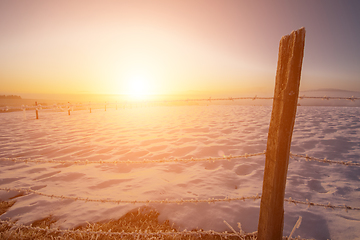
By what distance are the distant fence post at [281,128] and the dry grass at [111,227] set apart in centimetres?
90

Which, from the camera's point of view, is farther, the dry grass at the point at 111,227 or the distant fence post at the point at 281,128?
the dry grass at the point at 111,227

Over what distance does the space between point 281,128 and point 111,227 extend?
7.59 ft

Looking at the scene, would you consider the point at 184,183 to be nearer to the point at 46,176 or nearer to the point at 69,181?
the point at 69,181

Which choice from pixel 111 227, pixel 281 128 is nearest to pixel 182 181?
pixel 111 227

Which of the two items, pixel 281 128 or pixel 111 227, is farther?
pixel 111 227

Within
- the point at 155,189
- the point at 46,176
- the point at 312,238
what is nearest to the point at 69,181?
the point at 46,176

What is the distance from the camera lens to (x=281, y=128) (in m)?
1.29

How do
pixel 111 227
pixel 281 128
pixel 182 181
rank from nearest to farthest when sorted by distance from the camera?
1. pixel 281 128
2. pixel 111 227
3. pixel 182 181

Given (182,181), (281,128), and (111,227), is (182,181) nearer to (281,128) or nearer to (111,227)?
(111,227)

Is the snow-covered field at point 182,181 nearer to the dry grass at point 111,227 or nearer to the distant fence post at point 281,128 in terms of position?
the dry grass at point 111,227

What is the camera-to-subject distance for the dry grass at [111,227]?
1.88 m

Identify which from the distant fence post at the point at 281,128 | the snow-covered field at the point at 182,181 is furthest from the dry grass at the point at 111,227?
the distant fence post at the point at 281,128

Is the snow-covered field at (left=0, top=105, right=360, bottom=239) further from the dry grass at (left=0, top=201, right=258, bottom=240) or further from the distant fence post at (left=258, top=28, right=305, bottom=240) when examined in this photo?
the distant fence post at (left=258, top=28, right=305, bottom=240)

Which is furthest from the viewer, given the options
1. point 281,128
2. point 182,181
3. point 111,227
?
point 182,181
